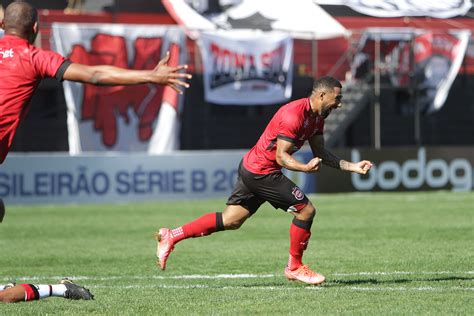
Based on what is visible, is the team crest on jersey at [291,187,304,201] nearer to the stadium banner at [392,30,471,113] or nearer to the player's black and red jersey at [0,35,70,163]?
the player's black and red jersey at [0,35,70,163]

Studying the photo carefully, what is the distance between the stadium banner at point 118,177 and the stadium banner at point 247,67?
335 cm

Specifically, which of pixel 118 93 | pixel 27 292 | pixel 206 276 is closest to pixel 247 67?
pixel 118 93

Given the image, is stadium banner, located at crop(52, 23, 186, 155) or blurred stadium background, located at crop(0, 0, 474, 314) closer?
blurred stadium background, located at crop(0, 0, 474, 314)

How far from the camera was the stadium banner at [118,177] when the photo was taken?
24797 mm

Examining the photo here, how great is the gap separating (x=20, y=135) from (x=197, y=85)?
4922 millimetres

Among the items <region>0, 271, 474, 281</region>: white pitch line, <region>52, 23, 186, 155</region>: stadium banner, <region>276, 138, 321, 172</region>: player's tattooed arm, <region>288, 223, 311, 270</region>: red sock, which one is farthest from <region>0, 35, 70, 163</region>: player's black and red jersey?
<region>52, 23, 186, 155</region>: stadium banner

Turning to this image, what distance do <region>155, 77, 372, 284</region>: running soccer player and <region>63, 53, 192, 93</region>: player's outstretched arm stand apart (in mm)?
2472

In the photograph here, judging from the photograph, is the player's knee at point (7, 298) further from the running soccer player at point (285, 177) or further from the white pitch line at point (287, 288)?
the running soccer player at point (285, 177)

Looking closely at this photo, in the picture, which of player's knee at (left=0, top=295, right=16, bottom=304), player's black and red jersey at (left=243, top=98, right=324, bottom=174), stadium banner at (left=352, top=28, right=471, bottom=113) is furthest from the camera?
stadium banner at (left=352, top=28, right=471, bottom=113)

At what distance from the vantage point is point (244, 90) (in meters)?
30.0

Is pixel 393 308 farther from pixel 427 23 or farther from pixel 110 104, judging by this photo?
pixel 427 23

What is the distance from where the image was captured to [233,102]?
30.1 meters

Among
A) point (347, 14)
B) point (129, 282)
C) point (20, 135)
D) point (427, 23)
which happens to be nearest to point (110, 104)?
point (20, 135)

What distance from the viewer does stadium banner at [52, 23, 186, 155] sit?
27.6 meters
